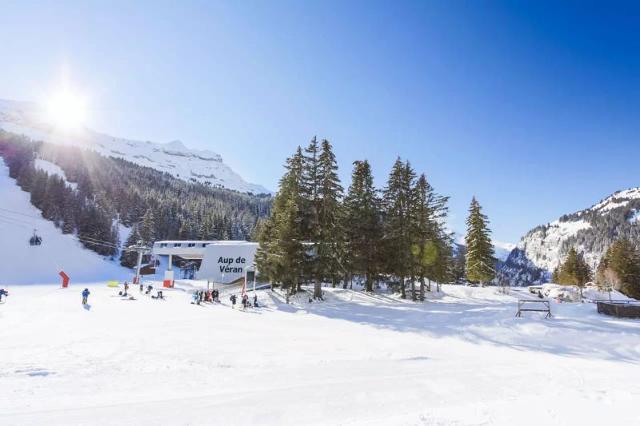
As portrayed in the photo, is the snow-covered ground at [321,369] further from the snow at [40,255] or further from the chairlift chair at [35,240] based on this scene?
the chairlift chair at [35,240]

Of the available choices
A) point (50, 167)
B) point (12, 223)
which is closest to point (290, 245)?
point (12, 223)

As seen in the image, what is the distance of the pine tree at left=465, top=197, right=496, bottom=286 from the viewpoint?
45.7 metres

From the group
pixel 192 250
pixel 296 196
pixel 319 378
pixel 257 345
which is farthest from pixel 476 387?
pixel 192 250

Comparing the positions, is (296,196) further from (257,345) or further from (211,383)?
(211,383)

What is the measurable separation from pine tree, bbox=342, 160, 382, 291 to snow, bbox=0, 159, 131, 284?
166 feet

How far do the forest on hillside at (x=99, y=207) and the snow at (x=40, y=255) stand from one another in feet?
10.0

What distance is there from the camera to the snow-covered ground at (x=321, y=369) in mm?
7438

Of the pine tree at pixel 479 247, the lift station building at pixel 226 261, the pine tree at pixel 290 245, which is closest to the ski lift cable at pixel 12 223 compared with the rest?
the lift station building at pixel 226 261

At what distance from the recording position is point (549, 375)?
10844mm

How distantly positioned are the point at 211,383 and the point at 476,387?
7424 millimetres

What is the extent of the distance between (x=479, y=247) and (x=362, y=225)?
20088mm

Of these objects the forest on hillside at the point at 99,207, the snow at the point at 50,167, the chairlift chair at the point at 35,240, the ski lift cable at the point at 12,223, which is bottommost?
the chairlift chair at the point at 35,240

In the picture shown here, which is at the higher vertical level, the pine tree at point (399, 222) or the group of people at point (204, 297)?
the pine tree at point (399, 222)

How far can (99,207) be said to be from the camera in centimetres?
9600
